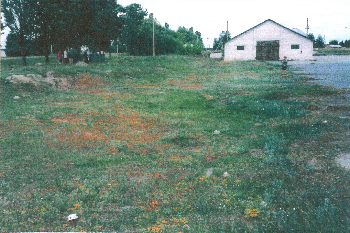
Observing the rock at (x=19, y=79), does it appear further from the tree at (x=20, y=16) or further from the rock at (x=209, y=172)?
the rock at (x=209, y=172)

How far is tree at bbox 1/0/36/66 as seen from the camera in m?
28.2

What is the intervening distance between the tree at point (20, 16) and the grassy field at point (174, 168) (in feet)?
58.2

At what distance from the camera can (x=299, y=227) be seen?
13.4ft

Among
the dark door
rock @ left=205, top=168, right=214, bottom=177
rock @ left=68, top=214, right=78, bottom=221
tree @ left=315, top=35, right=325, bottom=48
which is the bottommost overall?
rock @ left=68, top=214, right=78, bottom=221

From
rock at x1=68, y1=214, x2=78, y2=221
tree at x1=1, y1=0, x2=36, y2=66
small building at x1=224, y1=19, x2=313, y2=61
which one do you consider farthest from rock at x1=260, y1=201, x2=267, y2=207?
small building at x1=224, y1=19, x2=313, y2=61

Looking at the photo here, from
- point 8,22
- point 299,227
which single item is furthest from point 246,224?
point 8,22

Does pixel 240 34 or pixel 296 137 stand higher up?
pixel 240 34

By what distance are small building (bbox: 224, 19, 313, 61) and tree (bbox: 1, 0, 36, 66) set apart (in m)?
30.5

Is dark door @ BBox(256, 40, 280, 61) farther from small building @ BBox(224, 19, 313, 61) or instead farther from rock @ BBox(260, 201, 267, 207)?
rock @ BBox(260, 201, 267, 207)

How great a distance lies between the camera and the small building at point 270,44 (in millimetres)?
46281

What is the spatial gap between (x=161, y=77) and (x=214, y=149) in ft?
63.7

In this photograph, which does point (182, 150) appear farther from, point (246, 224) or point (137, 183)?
point (246, 224)

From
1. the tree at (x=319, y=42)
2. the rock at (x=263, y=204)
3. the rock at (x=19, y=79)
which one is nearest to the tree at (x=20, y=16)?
the rock at (x=19, y=79)

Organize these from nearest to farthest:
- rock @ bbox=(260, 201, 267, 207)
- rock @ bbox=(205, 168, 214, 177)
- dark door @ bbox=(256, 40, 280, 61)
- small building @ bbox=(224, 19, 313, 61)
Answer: rock @ bbox=(260, 201, 267, 207) → rock @ bbox=(205, 168, 214, 177) → small building @ bbox=(224, 19, 313, 61) → dark door @ bbox=(256, 40, 280, 61)
